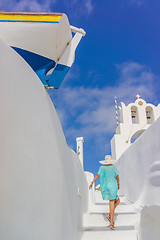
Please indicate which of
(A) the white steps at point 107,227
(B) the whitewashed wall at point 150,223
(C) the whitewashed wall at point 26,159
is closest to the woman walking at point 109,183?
(A) the white steps at point 107,227

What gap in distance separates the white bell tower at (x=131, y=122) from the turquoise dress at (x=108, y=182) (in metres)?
7.92

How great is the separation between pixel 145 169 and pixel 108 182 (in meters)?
1.69

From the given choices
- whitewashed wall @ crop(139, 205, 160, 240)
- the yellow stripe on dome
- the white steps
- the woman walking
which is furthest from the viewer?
the woman walking

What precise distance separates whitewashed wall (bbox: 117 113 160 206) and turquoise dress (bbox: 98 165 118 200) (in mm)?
1058

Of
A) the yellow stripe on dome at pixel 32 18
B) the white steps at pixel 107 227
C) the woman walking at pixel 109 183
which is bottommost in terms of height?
the white steps at pixel 107 227

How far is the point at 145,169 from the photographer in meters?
5.84

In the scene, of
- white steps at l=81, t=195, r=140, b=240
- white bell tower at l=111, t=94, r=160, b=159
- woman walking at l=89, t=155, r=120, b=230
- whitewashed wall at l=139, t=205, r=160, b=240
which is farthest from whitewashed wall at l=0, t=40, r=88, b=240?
white bell tower at l=111, t=94, r=160, b=159

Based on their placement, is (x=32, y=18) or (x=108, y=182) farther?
(x=108, y=182)

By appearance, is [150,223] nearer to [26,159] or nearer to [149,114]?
[26,159]

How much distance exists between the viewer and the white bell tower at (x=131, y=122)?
12.9m

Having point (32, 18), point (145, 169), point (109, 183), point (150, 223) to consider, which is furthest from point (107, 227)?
point (32, 18)

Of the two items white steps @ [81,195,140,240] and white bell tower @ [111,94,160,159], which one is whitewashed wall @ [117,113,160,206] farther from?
white bell tower @ [111,94,160,159]

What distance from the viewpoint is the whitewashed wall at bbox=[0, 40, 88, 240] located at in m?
1.76

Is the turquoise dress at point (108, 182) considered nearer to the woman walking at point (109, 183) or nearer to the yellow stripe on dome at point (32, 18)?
the woman walking at point (109, 183)
